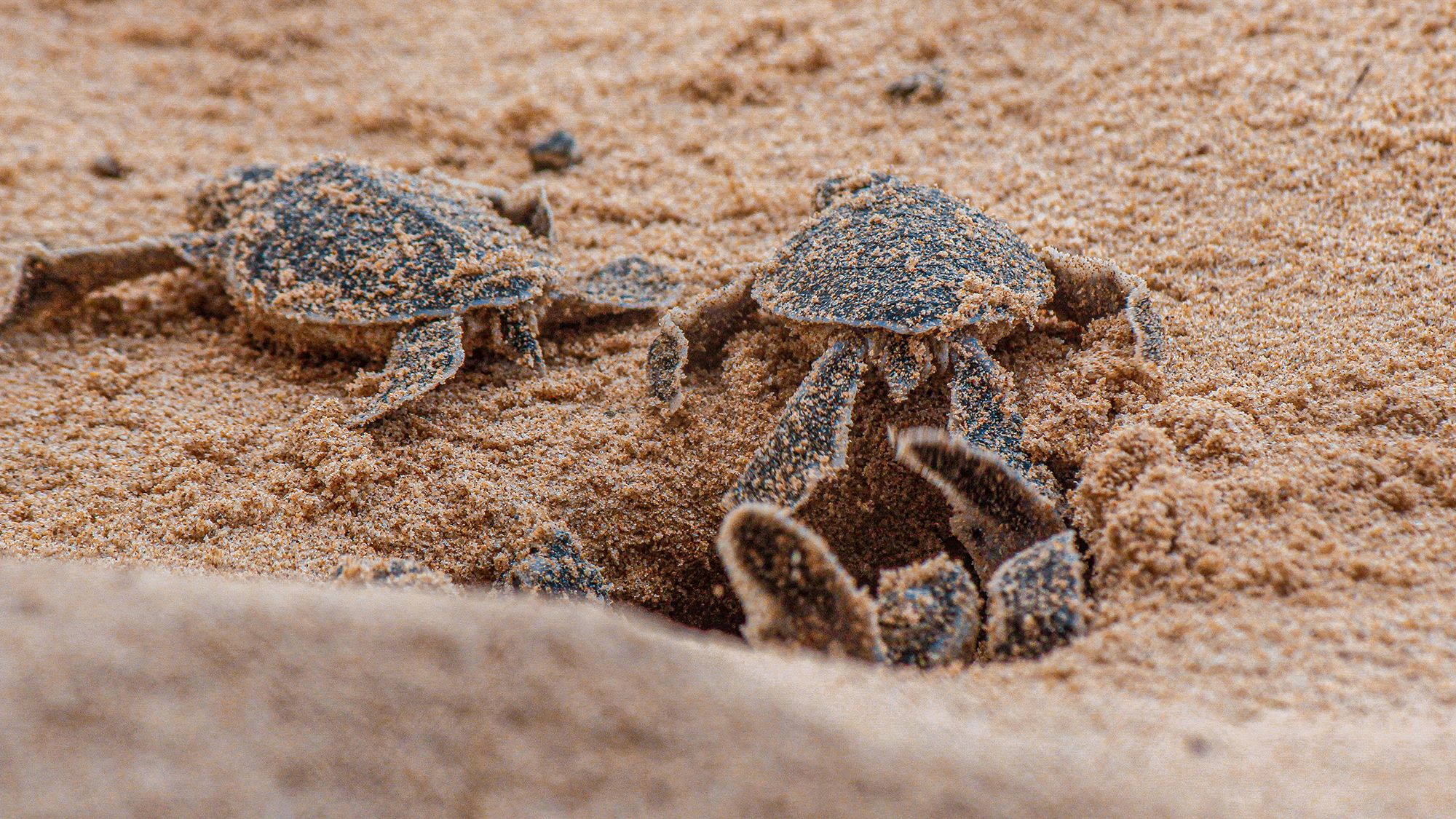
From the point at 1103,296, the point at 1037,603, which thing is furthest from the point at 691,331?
the point at 1037,603

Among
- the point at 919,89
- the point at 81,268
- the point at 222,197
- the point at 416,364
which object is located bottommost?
the point at 81,268

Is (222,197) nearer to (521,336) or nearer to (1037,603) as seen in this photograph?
(521,336)

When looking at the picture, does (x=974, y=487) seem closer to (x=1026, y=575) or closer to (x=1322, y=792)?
(x=1026, y=575)

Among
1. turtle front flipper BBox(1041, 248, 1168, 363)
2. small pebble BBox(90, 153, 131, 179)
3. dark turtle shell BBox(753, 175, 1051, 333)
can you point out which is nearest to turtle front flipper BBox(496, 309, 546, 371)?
dark turtle shell BBox(753, 175, 1051, 333)

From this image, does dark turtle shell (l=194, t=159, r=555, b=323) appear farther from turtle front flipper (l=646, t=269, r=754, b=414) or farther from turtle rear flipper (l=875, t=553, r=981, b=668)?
turtle rear flipper (l=875, t=553, r=981, b=668)

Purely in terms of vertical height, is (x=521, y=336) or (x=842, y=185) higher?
(x=842, y=185)

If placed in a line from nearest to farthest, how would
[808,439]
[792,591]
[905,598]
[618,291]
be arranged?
[792,591] < [905,598] < [808,439] < [618,291]

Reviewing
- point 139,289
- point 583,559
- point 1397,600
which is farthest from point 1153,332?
point 139,289
